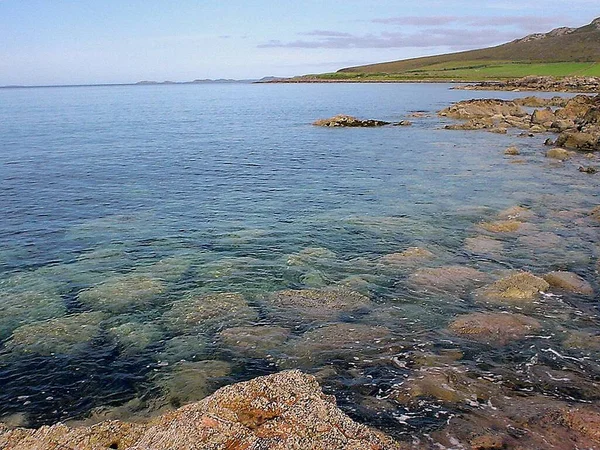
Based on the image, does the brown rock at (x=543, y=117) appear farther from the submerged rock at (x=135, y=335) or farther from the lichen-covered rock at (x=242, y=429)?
the lichen-covered rock at (x=242, y=429)

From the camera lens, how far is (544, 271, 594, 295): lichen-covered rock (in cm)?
1997

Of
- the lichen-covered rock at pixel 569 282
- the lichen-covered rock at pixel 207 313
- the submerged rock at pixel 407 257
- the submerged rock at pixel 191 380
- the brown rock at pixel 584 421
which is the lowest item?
the submerged rock at pixel 407 257

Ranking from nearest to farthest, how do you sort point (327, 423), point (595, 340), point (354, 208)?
1. point (327, 423)
2. point (595, 340)
3. point (354, 208)

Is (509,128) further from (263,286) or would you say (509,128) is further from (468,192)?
(263,286)

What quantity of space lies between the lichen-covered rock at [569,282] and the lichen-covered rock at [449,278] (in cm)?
257

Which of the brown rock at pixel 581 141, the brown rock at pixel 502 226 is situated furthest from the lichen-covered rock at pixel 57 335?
the brown rock at pixel 581 141

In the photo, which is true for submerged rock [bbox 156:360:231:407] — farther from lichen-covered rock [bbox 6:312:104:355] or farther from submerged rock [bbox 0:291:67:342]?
submerged rock [bbox 0:291:67:342]

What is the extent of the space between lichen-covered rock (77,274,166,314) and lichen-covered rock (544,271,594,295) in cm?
1647

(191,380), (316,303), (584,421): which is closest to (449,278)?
(316,303)

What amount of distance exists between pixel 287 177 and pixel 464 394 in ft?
107

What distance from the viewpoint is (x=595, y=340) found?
1623 cm

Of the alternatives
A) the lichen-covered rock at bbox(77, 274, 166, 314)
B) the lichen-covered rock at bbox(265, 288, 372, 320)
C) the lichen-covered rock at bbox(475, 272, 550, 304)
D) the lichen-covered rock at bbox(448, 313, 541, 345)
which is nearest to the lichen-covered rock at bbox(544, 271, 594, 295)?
the lichen-covered rock at bbox(475, 272, 550, 304)

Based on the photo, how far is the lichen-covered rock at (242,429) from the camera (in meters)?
9.53

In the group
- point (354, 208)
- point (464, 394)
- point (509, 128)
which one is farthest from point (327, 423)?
point (509, 128)
